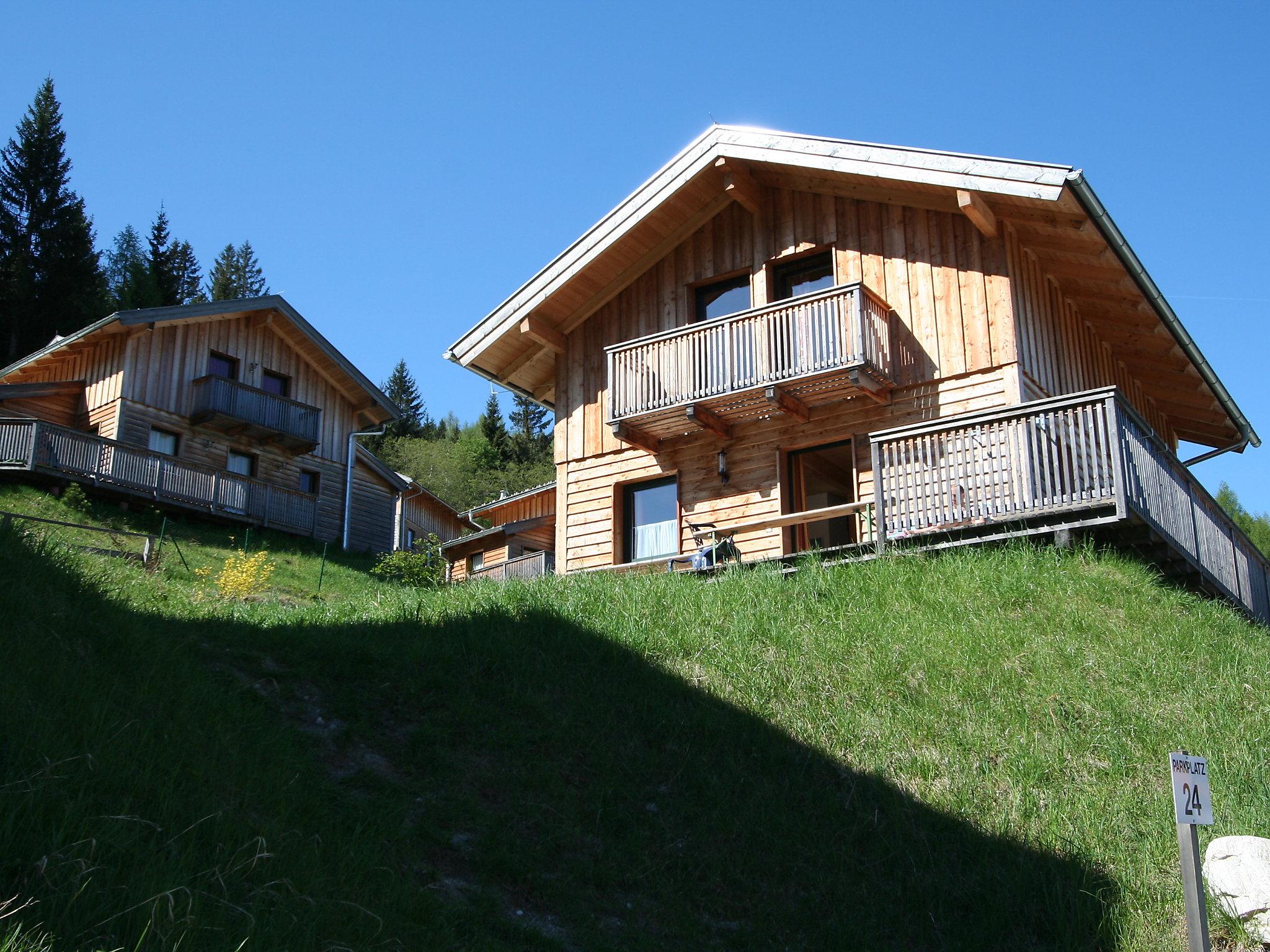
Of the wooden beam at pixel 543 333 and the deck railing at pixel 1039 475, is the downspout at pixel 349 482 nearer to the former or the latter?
the wooden beam at pixel 543 333

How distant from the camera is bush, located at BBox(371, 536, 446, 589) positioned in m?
21.5

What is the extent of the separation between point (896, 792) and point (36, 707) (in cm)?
609

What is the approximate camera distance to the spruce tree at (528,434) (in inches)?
2466

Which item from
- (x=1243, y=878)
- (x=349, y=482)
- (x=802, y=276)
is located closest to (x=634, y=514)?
(x=802, y=276)

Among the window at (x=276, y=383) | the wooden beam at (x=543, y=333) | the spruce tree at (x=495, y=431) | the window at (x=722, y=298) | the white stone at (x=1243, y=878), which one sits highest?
the spruce tree at (x=495, y=431)

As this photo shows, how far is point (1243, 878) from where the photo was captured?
7.08m

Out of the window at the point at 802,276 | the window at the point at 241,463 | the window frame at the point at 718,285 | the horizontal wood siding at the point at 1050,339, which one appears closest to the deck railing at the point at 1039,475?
the horizontal wood siding at the point at 1050,339

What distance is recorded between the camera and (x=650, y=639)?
11656 mm

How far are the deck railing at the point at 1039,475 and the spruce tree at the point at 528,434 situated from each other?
47917mm

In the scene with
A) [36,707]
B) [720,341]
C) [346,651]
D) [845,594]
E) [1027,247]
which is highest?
[1027,247]

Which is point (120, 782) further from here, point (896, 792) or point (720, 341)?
point (720, 341)

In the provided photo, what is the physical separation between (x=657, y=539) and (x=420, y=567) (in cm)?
605

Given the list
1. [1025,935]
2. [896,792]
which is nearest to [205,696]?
[896,792]

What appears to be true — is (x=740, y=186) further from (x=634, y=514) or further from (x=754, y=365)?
(x=634, y=514)
